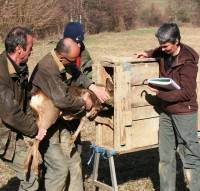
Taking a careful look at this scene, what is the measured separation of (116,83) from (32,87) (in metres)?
0.92

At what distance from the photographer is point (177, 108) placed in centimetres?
561

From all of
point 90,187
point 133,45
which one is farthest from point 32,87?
point 133,45

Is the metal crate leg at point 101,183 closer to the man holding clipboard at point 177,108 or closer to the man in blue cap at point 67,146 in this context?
the man in blue cap at point 67,146

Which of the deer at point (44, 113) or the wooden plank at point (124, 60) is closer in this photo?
the deer at point (44, 113)

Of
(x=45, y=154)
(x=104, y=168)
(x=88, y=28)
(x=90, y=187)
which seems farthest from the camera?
(x=88, y=28)

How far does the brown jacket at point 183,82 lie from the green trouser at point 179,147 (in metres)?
0.10

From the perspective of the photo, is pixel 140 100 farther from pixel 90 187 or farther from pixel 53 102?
pixel 90 187

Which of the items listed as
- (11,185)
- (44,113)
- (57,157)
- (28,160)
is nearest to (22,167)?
(28,160)

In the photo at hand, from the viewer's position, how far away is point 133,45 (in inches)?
1072

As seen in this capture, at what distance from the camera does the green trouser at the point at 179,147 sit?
563 cm

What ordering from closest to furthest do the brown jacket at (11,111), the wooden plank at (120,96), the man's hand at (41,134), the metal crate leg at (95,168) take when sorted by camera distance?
1. the brown jacket at (11,111)
2. the man's hand at (41,134)
3. the wooden plank at (120,96)
4. the metal crate leg at (95,168)

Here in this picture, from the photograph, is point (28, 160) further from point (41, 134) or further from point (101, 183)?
point (101, 183)

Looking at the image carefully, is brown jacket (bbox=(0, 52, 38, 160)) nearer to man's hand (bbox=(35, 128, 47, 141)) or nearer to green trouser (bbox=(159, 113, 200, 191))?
man's hand (bbox=(35, 128, 47, 141))

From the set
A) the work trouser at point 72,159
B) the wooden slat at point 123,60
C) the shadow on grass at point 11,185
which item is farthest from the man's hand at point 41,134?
the shadow on grass at point 11,185
